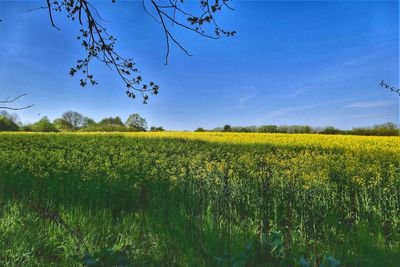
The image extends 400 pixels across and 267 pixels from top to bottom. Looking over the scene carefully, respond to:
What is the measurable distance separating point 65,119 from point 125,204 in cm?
8129

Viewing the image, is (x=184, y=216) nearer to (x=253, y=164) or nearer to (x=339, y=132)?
(x=253, y=164)

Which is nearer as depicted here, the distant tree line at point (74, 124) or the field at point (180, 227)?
the field at point (180, 227)

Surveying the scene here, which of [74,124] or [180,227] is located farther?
[74,124]

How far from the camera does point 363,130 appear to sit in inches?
1697

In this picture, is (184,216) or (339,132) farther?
(339,132)

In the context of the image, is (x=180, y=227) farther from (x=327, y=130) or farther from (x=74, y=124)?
(x=74, y=124)

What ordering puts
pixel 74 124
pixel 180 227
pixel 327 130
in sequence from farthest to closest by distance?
pixel 74 124 < pixel 327 130 < pixel 180 227

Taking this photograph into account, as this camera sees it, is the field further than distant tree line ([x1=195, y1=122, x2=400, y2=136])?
No

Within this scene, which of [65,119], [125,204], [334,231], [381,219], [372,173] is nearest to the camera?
[334,231]

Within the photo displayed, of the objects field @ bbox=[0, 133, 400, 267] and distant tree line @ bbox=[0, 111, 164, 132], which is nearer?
field @ bbox=[0, 133, 400, 267]

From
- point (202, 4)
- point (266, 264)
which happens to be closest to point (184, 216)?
point (266, 264)

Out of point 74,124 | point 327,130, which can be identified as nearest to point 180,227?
point 327,130

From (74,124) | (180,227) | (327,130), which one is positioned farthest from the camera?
(74,124)

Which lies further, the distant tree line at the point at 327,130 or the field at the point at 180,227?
the distant tree line at the point at 327,130
